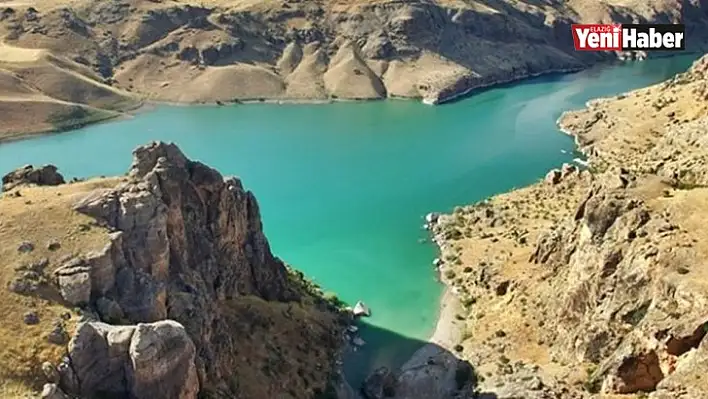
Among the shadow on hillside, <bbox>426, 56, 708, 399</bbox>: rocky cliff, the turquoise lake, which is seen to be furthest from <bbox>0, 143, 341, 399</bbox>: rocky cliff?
<bbox>426, 56, 708, 399</bbox>: rocky cliff

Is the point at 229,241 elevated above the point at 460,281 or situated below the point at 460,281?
above

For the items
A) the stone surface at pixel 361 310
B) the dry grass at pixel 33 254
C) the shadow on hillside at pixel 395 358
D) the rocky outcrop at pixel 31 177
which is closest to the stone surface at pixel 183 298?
the dry grass at pixel 33 254

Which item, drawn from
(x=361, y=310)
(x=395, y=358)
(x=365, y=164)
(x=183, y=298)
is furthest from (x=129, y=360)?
(x=365, y=164)

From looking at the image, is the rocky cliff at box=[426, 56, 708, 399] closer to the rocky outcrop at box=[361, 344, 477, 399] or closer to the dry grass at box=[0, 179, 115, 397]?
the rocky outcrop at box=[361, 344, 477, 399]

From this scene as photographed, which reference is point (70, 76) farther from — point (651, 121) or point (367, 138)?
point (651, 121)

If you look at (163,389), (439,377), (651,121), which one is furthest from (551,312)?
(651,121)

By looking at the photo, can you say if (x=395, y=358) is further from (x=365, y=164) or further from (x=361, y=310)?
(x=365, y=164)
